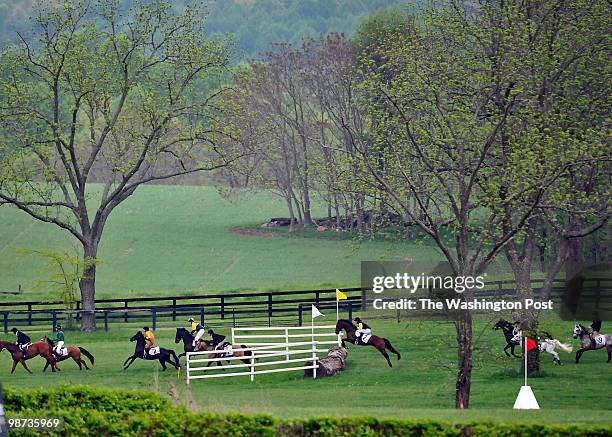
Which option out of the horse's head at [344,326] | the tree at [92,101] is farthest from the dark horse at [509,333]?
the tree at [92,101]

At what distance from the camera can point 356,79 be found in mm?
52031

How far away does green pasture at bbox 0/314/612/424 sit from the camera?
2112 cm

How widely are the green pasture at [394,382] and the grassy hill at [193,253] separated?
18.5 metres

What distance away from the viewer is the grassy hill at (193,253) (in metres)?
52.7

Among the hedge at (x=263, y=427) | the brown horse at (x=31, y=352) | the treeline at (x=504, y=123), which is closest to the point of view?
the hedge at (x=263, y=427)

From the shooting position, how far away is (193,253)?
5962 cm

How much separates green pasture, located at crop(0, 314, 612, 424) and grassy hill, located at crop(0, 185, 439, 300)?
60.8ft

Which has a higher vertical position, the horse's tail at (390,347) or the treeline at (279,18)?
the treeline at (279,18)

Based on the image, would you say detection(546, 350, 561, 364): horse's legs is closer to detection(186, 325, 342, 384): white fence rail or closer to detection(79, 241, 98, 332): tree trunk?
detection(186, 325, 342, 384): white fence rail

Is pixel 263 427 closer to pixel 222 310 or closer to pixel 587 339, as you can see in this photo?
pixel 587 339

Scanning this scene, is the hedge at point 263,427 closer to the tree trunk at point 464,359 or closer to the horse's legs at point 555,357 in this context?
the tree trunk at point 464,359

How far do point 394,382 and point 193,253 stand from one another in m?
35.6

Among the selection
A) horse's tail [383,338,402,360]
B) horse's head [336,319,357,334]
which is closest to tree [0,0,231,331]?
horse's head [336,319,357,334]

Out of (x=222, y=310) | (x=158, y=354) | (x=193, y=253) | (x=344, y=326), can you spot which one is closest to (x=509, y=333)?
(x=344, y=326)
